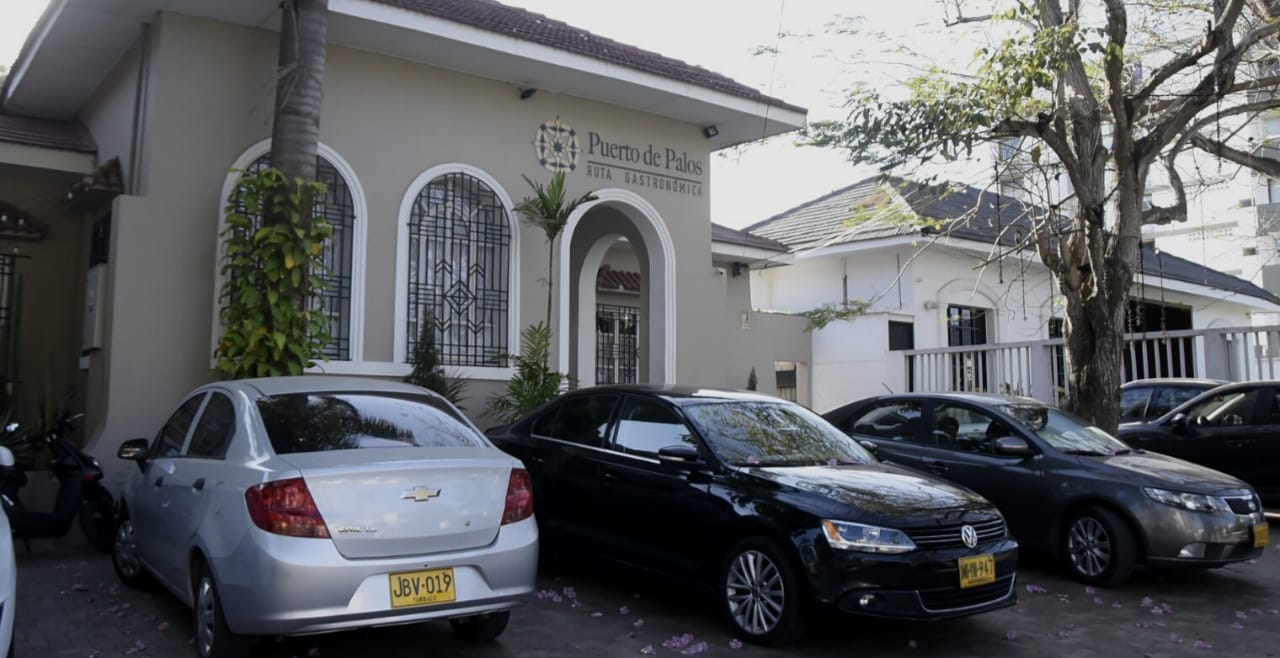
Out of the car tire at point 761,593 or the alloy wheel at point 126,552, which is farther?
the alloy wheel at point 126,552

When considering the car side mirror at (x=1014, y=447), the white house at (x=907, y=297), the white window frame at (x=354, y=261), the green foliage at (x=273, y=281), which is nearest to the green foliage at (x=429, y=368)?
the white window frame at (x=354, y=261)

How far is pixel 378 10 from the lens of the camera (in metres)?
9.72

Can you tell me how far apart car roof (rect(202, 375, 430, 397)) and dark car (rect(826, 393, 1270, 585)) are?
4817 millimetres

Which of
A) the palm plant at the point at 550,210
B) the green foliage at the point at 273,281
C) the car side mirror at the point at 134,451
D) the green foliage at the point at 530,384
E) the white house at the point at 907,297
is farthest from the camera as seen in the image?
the white house at the point at 907,297

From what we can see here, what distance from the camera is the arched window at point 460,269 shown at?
10.9 metres

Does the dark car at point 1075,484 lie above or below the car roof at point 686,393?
below

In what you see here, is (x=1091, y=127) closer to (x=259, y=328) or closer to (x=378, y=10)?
(x=378, y=10)

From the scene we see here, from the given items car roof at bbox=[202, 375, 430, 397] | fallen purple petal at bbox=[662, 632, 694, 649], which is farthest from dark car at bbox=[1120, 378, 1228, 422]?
car roof at bbox=[202, 375, 430, 397]

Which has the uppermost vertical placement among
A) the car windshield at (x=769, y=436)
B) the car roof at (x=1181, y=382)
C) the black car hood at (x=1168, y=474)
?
the car roof at (x=1181, y=382)

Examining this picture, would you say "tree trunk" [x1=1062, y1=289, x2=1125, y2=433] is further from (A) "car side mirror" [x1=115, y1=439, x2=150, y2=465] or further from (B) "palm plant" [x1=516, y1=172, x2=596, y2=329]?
(A) "car side mirror" [x1=115, y1=439, x2=150, y2=465]

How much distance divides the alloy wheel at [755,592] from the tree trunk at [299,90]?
5476mm

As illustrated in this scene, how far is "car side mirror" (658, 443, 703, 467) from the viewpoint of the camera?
20.7ft

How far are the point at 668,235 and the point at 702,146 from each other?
4.58 feet

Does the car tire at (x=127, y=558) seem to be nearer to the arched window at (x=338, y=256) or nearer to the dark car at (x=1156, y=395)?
the arched window at (x=338, y=256)
